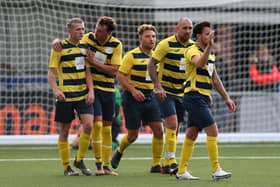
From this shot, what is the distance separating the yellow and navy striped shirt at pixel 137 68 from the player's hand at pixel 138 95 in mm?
205

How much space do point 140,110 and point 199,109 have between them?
163cm

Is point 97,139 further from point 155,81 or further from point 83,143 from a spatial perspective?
point 155,81

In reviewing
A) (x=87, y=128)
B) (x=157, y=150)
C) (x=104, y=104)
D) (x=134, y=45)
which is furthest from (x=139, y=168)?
(x=134, y=45)

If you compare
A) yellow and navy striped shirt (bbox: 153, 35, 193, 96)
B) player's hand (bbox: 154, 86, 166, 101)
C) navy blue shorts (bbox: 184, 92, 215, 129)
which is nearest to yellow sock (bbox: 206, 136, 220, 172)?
navy blue shorts (bbox: 184, 92, 215, 129)

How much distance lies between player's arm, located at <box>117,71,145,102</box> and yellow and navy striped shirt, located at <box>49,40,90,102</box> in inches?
25.6

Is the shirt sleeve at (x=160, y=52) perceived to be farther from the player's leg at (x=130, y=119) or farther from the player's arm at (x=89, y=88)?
the player's arm at (x=89, y=88)

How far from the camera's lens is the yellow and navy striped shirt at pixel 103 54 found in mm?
12312

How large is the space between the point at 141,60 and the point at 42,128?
19.1 feet

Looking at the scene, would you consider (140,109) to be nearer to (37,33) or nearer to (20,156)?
(20,156)

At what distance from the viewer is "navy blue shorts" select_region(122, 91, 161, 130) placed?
41.6ft

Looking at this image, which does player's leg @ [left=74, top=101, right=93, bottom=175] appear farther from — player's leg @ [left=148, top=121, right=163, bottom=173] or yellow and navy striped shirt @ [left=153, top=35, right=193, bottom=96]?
yellow and navy striped shirt @ [left=153, top=35, right=193, bottom=96]

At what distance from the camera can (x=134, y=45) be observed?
63.6 feet

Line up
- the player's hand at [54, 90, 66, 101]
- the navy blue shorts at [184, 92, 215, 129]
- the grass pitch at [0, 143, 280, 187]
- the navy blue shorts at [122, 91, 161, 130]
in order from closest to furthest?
the grass pitch at [0, 143, 280, 187] < the navy blue shorts at [184, 92, 215, 129] < the player's hand at [54, 90, 66, 101] < the navy blue shorts at [122, 91, 161, 130]

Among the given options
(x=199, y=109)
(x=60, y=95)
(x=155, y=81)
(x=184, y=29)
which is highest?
(x=184, y=29)
